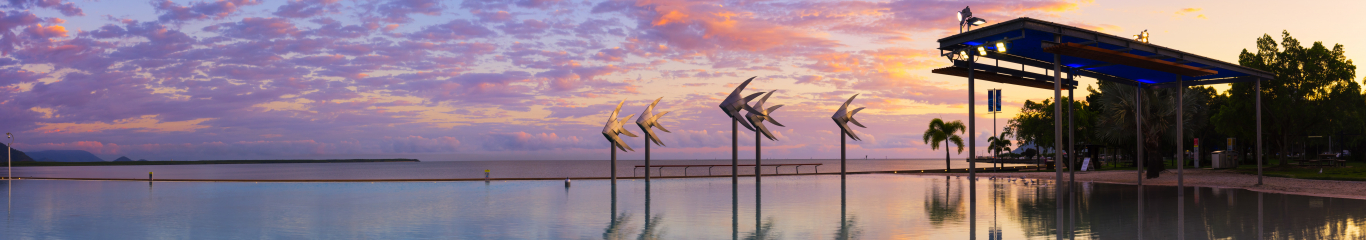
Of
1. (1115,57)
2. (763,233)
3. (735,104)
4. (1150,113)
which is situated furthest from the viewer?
(1150,113)

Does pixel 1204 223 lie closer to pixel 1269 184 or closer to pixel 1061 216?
pixel 1061 216

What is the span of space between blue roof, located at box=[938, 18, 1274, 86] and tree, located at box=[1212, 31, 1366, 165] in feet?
74.0

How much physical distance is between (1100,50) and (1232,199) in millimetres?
6750

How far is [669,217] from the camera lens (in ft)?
51.0

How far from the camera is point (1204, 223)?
1380cm

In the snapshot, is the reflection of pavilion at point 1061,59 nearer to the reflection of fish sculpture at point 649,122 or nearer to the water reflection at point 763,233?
the water reflection at point 763,233

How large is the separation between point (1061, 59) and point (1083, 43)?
2.59 meters

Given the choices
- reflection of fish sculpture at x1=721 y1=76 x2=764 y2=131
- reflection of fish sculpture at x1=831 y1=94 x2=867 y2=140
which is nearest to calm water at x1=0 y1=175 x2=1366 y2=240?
reflection of fish sculpture at x1=721 y1=76 x2=764 y2=131

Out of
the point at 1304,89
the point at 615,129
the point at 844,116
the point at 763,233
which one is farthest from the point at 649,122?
the point at 1304,89

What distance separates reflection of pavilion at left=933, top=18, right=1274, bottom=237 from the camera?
672 inches

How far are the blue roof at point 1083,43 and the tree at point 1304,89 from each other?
22.5 metres

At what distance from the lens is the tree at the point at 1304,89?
42.2 m

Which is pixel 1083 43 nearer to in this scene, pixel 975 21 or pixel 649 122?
pixel 975 21

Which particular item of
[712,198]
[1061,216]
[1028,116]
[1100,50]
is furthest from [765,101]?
[1028,116]
